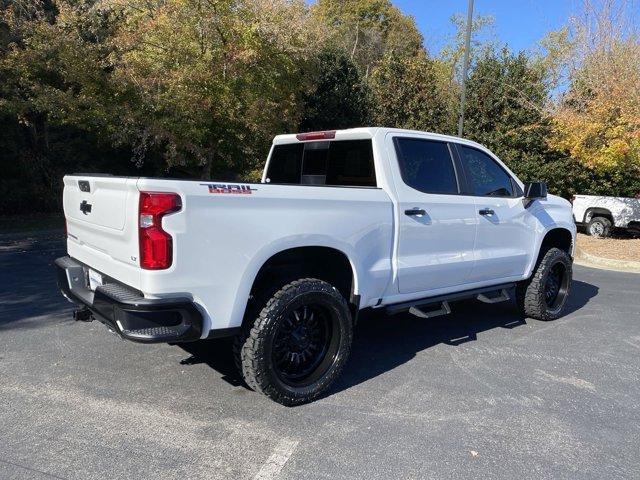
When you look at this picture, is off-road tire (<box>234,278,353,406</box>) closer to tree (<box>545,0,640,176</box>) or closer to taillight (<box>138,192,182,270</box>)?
taillight (<box>138,192,182,270</box>)

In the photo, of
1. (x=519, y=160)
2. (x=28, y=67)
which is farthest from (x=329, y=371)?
(x=519, y=160)

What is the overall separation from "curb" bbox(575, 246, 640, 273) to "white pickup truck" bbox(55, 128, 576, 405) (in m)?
6.14

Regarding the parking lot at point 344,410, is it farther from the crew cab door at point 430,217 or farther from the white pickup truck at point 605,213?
the white pickup truck at point 605,213

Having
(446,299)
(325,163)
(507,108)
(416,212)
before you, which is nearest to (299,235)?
(416,212)

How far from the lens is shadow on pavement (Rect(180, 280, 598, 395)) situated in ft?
14.3

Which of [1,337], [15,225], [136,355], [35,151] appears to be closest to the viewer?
[136,355]

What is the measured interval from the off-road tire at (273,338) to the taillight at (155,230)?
0.77 meters

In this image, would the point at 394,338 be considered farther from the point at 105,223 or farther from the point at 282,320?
the point at 105,223

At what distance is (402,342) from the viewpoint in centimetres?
515

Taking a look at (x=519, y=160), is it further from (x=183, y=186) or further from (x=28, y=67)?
(x=183, y=186)

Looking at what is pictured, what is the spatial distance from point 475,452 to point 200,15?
34.2ft

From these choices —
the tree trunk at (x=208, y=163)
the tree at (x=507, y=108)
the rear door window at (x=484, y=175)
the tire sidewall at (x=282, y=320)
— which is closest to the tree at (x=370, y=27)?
the tree at (x=507, y=108)

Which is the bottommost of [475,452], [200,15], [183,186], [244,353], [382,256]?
[475,452]

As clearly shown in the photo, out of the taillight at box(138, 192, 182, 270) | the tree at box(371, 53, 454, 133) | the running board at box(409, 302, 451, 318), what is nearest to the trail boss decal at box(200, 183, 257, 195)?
the taillight at box(138, 192, 182, 270)
